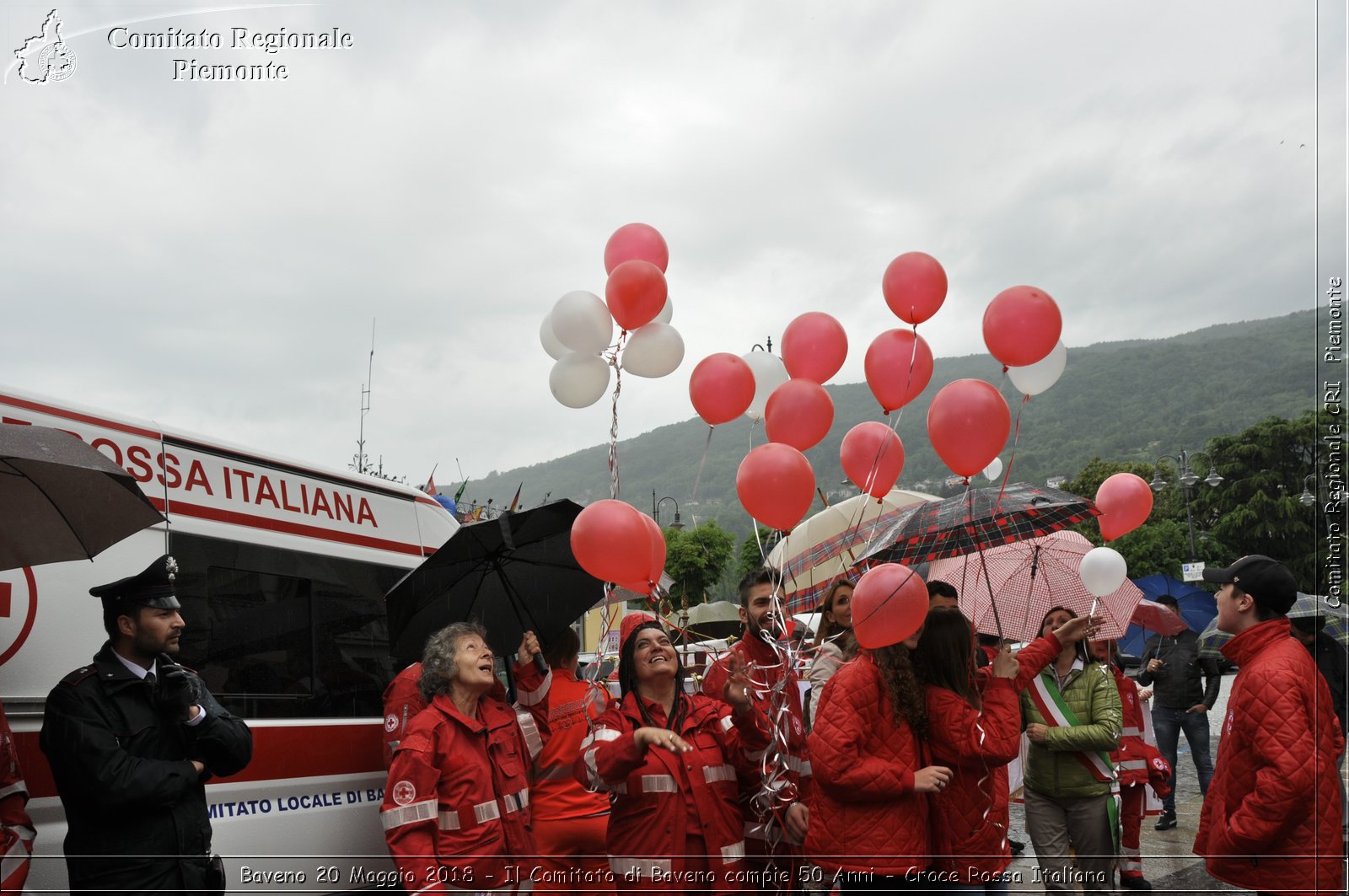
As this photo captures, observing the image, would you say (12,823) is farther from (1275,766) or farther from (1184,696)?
(1184,696)

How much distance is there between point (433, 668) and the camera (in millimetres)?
4121

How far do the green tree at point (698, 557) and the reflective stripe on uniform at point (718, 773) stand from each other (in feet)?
71.9

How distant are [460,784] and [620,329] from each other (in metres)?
1.98

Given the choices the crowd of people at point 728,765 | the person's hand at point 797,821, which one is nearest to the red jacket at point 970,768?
the crowd of people at point 728,765

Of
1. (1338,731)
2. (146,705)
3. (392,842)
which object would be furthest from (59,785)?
(1338,731)

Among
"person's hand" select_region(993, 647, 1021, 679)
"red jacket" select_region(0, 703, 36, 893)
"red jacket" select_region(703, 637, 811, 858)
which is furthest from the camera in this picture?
"red jacket" select_region(703, 637, 811, 858)

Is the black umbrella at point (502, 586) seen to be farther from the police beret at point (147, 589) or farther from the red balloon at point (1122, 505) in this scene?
the red balloon at point (1122, 505)

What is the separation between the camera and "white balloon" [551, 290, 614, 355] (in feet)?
13.5

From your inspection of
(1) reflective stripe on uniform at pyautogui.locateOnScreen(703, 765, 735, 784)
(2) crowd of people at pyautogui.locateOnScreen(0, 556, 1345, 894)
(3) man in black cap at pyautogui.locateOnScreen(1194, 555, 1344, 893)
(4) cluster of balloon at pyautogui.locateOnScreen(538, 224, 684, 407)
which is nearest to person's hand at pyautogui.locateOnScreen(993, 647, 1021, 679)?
(2) crowd of people at pyautogui.locateOnScreen(0, 556, 1345, 894)

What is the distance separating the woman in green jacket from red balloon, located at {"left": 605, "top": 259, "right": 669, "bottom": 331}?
8.88 ft

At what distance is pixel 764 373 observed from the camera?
486 cm

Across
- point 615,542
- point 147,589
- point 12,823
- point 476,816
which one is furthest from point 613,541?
point 12,823

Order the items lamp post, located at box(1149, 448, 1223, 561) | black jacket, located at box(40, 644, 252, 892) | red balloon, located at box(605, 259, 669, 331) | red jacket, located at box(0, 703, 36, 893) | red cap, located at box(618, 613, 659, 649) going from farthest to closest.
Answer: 1. lamp post, located at box(1149, 448, 1223, 561)
2. red cap, located at box(618, 613, 659, 649)
3. red balloon, located at box(605, 259, 669, 331)
4. red jacket, located at box(0, 703, 36, 893)
5. black jacket, located at box(40, 644, 252, 892)

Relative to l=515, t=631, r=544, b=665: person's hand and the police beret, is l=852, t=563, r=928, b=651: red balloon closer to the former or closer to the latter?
l=515, t=631, r=544, b=665: person's hand
